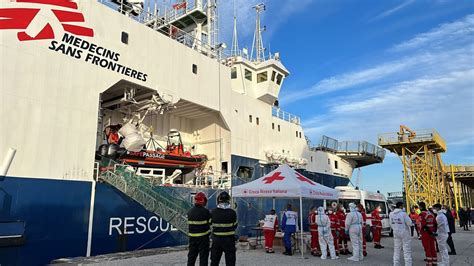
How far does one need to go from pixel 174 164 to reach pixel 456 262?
8923 mm

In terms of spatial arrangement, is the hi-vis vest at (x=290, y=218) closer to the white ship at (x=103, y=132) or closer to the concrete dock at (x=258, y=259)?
the concrete dock at (x=258, y=259)

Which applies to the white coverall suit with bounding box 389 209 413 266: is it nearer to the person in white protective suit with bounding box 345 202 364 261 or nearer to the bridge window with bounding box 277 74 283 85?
the person in white protective suit with bounding box 345 202 364 261

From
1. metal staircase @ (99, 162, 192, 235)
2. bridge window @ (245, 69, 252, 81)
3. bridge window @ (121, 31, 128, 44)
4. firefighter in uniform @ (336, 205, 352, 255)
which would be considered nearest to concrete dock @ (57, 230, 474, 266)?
firefighter in uniform @ (336, 205, 352, 255)

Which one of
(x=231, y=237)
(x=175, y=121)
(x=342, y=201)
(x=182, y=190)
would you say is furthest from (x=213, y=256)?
(x=342, y=201)

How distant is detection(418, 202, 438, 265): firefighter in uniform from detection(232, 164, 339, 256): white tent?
Answer: 9.20 feet

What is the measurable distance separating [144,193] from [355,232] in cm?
570

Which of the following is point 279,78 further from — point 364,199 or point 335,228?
point 335,228

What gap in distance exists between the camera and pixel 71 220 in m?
9.11

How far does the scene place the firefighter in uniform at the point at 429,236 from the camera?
712cm

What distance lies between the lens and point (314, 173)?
21375 millimetres

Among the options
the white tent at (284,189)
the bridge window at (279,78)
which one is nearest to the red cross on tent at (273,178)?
the white tent at (284,189)

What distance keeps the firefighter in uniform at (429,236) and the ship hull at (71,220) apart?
25.2ft

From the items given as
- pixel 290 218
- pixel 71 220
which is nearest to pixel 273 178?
pixel 290 218

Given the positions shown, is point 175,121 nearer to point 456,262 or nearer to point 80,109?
point 80,109
